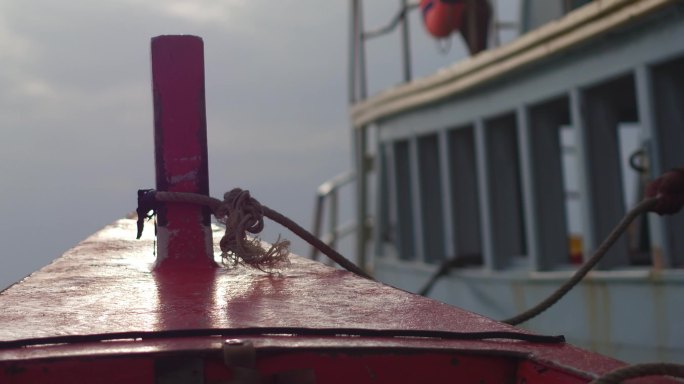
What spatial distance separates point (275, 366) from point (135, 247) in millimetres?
1574

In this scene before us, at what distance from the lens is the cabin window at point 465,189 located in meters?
7.41

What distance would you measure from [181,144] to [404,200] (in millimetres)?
5802

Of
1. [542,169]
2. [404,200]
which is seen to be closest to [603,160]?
[542,169]

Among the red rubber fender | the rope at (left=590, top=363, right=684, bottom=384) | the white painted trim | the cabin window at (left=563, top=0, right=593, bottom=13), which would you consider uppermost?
the red rubber fender

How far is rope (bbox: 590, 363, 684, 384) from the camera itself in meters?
1.35

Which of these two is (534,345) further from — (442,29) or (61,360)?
(442,29)

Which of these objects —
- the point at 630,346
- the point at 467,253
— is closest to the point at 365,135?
the point at 467,253

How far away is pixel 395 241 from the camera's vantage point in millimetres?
8453

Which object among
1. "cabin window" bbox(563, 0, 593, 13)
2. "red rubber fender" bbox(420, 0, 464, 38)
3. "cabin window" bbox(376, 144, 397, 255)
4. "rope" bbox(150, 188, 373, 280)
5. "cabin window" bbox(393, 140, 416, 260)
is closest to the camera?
"rope" bbox(150, 188, 373, 280)

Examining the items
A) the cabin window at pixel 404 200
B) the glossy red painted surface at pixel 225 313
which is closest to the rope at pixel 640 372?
the glossy red painted surface at pixel 225 313

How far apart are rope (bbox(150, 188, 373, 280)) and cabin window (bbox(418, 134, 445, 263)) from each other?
522cm

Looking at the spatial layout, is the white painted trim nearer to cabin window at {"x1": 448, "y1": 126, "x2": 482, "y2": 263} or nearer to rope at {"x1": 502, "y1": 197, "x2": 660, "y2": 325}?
cabin window at {"x1": 448, "y1": 126, "x2": 482, "y2": 263}

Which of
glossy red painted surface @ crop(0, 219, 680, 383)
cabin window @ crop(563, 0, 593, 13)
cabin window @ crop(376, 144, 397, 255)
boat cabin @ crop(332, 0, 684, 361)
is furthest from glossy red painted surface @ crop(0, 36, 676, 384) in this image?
cabin window @ crop(376, 144, 397, 255)

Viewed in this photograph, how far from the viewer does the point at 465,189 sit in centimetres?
749
